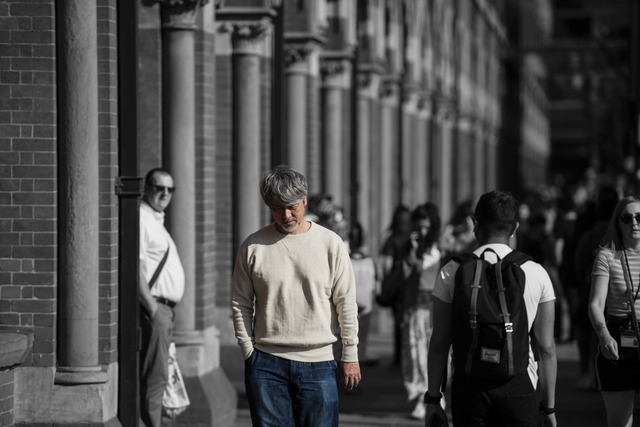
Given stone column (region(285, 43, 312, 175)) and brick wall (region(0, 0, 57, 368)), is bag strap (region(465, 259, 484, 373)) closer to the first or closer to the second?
brick wall (region(0, 0, 57, 368))

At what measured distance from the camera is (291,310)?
19.7 feet

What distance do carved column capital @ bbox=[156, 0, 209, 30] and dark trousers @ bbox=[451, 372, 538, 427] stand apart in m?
5.14

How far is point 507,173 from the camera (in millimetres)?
61312

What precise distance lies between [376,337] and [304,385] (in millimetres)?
12415

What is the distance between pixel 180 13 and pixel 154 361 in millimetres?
2856

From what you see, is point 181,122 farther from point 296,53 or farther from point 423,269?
point 296,53

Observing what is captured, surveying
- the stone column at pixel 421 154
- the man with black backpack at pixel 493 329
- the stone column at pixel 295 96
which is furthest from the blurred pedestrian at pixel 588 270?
the stone column at pixel 421 154

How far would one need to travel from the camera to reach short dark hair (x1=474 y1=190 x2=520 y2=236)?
230 inches

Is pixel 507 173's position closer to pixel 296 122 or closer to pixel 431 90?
pixel 431 90

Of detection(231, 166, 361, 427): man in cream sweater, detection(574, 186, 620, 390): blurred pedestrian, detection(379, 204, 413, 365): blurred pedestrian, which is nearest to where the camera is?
detection(231, 166, 361, 427): man in cream sweater

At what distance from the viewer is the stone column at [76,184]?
8031 millimetres

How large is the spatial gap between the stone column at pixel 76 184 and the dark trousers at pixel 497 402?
2.99m

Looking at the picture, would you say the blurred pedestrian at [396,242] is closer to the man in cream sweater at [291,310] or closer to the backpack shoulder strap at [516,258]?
the man in cream sweater at [291,310]

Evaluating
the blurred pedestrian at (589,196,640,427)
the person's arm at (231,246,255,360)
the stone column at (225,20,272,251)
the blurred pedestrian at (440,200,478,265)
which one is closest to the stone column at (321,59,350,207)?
the blurred pedestrian at (440,200,478,265)
